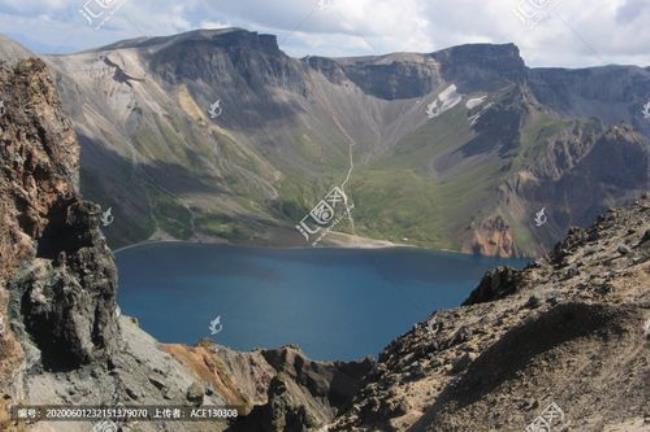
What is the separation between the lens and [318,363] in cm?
10406

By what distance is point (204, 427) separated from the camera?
84.3 meters

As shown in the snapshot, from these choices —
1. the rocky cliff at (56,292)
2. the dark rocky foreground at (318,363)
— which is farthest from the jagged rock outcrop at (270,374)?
the rocky cliff at (56,292)

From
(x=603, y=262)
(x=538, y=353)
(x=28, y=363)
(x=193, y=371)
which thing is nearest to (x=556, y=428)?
(x=538, y=353)

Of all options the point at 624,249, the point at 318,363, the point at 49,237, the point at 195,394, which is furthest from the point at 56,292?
the point at 624,249

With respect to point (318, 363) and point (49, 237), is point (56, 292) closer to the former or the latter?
point (49, 237)

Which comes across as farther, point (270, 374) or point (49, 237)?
point (270, 374)

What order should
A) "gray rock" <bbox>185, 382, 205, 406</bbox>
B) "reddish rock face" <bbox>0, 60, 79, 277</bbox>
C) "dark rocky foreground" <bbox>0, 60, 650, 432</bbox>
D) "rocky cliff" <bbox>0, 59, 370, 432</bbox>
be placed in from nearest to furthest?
"dark rocky foreground" <bbox>0, 60, 650, 432</bbox>
"rocky cliff" <bbox>0, 59, 370, 432</bbox>
"reddish rock face" <bbox>0, 60, 79, 277</bbox>
"gray rock" <bbox>185, 382, 205, 406</bbox>

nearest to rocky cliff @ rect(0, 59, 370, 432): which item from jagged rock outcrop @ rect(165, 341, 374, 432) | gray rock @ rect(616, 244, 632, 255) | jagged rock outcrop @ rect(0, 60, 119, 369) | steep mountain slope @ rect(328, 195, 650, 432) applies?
jagged rock outcrop @ rect(0, 60, 119, 369)

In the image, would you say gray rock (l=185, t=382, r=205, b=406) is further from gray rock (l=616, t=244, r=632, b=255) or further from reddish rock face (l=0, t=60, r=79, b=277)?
gray rock (l=616, t=244, r=632, b=255)

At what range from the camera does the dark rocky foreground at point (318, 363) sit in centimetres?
3164

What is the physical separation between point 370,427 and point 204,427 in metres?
51.7

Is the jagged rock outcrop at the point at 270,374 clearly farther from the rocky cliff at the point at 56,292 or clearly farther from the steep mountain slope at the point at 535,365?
the steep mountain slope at the point at 535,365

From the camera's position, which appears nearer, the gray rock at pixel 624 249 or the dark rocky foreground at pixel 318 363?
the dark rocky foreground at pixel 318 363

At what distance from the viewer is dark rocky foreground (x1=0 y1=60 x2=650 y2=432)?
104 ft
